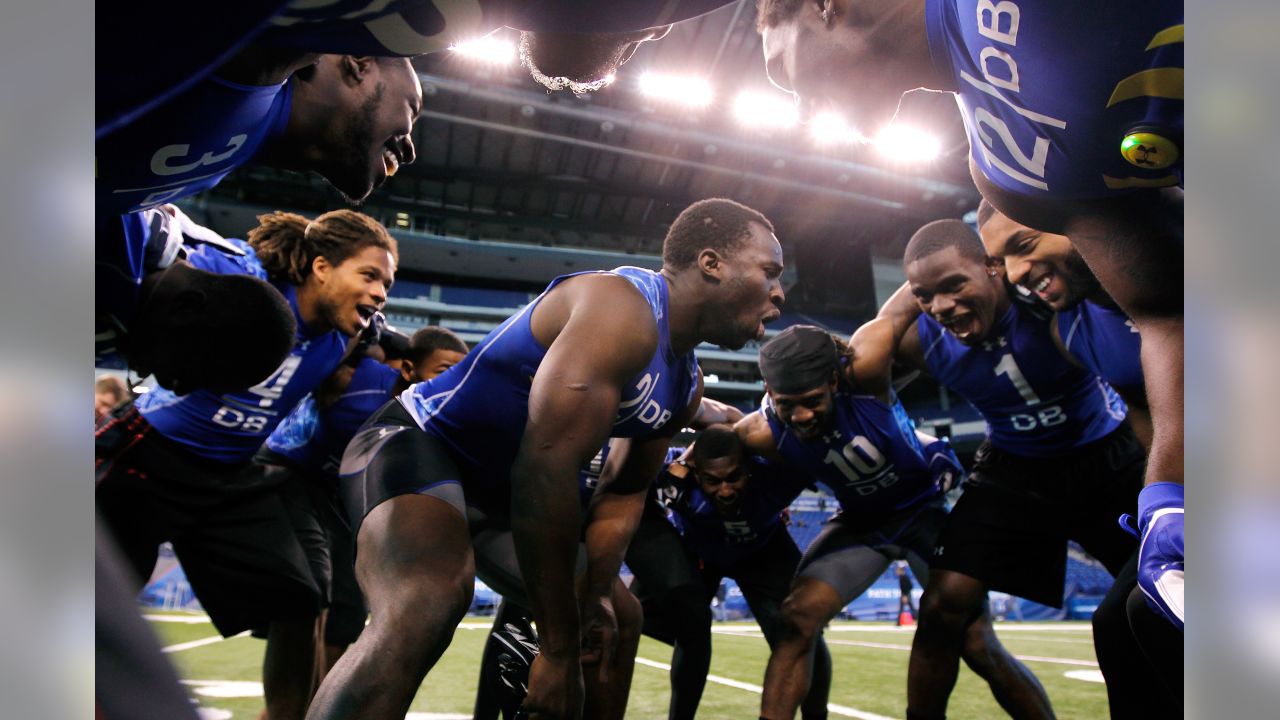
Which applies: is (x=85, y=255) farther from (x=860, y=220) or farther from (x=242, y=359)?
(x=860, y=220)

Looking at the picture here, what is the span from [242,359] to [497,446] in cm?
94

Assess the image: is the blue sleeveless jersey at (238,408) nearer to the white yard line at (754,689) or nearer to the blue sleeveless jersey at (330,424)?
the blue sleeveless jersey at (330,424)

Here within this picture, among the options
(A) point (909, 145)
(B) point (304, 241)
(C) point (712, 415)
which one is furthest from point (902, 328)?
(A) point (909, 145)

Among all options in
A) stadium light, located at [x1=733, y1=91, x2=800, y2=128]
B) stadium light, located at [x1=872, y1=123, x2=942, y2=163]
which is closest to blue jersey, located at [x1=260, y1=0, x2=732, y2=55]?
stadium light, located at [x1=733, y1=91, x2=800, y2=128]

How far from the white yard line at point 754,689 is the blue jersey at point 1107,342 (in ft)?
6.70

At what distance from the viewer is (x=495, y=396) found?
235 cm

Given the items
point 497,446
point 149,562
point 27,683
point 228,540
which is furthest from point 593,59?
point 149,562

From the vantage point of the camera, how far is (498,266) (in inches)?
803

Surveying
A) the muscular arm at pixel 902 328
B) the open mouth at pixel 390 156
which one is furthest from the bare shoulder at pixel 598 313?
the muscular arm at pixel 902 328

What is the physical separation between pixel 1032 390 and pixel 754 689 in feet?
9.34

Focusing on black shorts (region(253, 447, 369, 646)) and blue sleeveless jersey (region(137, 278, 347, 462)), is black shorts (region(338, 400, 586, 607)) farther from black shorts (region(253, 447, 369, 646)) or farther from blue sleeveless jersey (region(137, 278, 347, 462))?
black shorts (region(253, 447, 369, 646))

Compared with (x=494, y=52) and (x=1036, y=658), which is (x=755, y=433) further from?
(x=494, y=52)

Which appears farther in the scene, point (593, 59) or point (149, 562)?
point (149, 562)

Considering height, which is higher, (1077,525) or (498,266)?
(498,266)
